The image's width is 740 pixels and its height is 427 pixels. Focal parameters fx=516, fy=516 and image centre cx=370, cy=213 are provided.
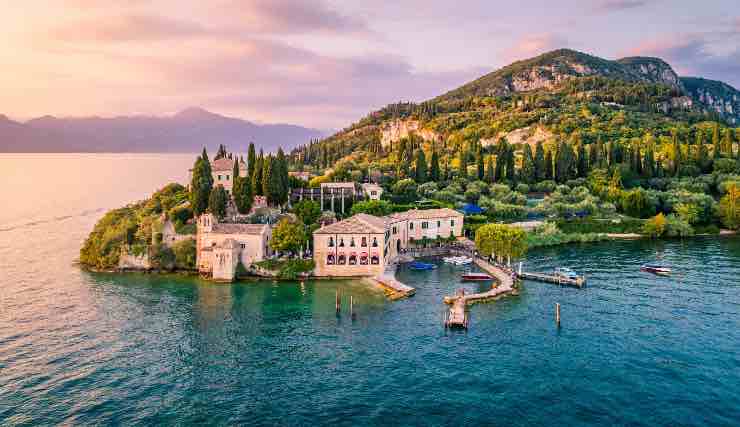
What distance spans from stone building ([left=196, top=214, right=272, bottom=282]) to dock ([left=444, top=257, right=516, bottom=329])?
2338 centimetres

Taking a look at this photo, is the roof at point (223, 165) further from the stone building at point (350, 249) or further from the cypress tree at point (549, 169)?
the cypress tree at point (549, 169)

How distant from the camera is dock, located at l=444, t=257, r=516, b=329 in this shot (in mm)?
41469

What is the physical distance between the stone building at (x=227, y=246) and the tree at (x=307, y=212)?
285 inches

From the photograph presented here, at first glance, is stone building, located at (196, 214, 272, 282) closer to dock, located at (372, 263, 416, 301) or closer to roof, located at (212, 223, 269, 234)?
roof, located at (212, 223, 269, 234)

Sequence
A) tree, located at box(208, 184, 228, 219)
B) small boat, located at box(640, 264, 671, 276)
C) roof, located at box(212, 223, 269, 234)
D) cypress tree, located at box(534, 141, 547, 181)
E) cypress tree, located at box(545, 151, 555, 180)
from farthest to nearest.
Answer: cypress tree, located at box(545, 151, 555, 180) → cypress tree, located at box(534, 141, 547, 181) → tree, located at box(208, 184, 228, 219) → roof, located at box(212, 223, 269, 234) → small boat, located at box(640, 264, 671, 276)

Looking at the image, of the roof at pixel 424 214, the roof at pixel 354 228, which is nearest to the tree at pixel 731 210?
the roof at pixel 424 214

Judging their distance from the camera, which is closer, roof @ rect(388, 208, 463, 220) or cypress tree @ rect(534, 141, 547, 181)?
roof @ rect(388, 208, 463, 220)

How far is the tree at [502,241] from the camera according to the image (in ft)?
200

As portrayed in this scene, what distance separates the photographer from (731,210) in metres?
86.1

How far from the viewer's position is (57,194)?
510 feet

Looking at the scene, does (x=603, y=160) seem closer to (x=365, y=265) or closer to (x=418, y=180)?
(x=418, y=180)

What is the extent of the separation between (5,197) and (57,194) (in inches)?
535

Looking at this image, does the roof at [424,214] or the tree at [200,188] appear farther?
the roof at [424,214]

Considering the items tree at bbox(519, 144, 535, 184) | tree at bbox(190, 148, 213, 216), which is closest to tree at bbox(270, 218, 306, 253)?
tree at bbox(190, 148, 213, 216)
